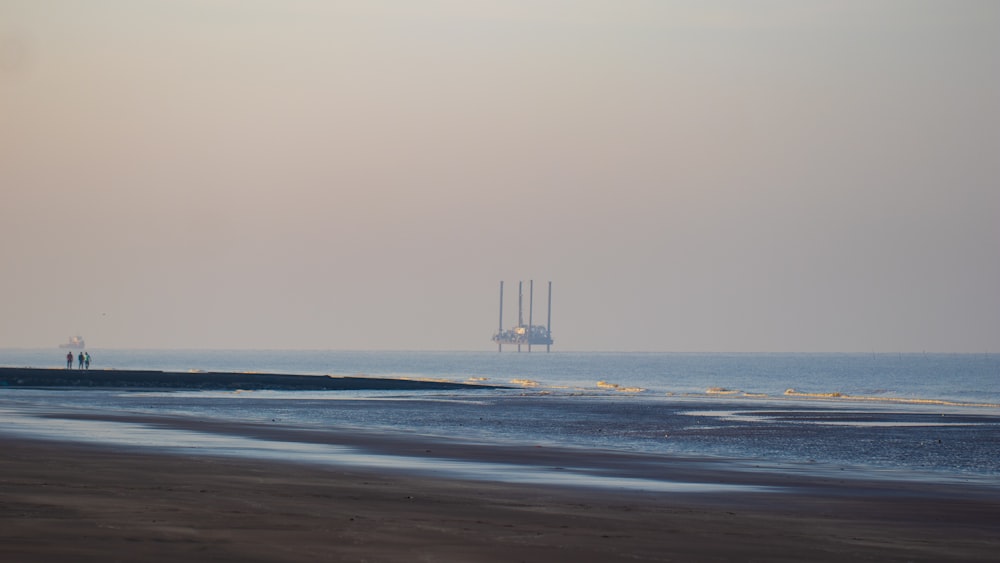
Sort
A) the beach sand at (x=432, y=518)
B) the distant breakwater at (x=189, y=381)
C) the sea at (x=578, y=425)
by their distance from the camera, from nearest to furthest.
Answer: the beach sand at (x=432, y=518)
the sea at (x=578, y=425)
the distant breakwater at (x=189, y=381)

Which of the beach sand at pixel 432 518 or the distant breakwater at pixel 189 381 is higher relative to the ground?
the distant breakwater at pixel 189 381

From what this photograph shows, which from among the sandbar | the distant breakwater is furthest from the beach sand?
the distant breakwater

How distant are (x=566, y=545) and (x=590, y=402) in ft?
186

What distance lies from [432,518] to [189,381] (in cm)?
7480

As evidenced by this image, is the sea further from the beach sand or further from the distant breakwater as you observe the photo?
the distant breakwater

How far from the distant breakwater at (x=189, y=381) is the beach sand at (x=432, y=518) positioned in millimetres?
61131

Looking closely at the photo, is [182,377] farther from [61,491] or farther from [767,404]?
[61,491]

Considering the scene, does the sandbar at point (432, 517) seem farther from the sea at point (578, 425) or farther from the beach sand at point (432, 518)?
the sea at point (578, 425)

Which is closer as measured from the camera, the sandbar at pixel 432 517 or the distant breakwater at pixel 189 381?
the sandbar at pixel 432 517

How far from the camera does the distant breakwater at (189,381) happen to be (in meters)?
81.8

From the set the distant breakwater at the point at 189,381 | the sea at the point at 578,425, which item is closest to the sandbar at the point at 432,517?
the sea at the point at 578,425

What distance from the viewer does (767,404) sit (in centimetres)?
7212

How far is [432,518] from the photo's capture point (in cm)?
1628

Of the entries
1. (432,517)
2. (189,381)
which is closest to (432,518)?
(432,517)
